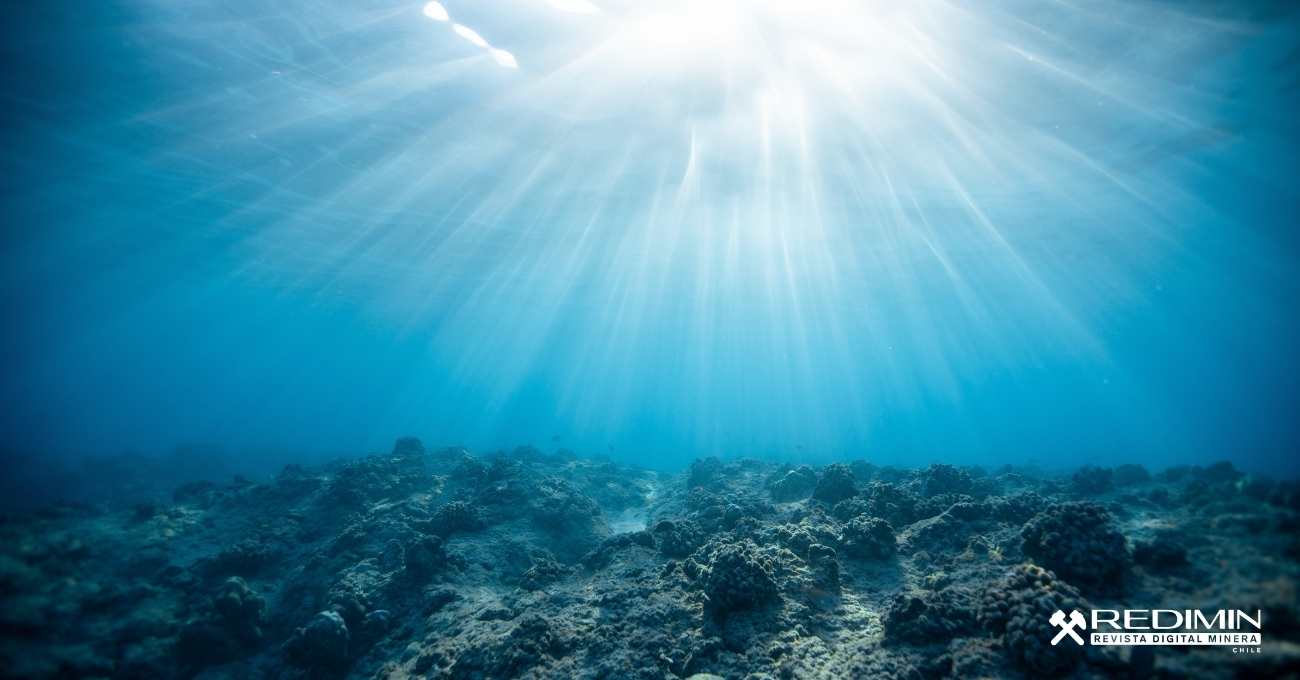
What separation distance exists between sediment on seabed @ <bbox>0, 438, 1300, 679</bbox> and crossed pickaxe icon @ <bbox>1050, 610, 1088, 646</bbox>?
0.13 meters

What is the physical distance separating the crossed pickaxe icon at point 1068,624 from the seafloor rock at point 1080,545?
121cm

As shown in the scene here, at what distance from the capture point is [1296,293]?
50.2 m

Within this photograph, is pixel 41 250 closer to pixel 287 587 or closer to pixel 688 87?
pixel 287 587

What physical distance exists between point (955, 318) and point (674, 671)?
→ 83461 millimetres

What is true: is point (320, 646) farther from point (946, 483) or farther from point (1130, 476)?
point (1130, 476)

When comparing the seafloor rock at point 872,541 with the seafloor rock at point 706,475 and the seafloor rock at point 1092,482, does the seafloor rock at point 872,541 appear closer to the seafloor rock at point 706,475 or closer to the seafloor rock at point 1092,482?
the seafloor rock at point 1092,482

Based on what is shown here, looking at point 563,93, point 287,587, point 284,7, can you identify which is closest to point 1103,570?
point 287,587

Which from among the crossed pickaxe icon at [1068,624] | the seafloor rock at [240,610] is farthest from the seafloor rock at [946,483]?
the seafloor rock at [240,610]

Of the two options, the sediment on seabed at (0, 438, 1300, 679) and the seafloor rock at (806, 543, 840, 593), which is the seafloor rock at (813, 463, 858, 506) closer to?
the sediment on seabed at (0, 438, 1300, 679)

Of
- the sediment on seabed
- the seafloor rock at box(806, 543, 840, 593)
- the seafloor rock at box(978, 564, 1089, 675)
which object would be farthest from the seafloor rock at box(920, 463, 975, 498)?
the seafloor rock at box(978, 564, 1089, 675)

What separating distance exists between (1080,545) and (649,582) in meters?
6.32

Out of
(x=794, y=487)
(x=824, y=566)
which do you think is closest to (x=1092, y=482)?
(x=794, y=487)

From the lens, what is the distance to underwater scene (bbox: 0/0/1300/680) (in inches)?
240

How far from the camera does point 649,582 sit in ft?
27.1
